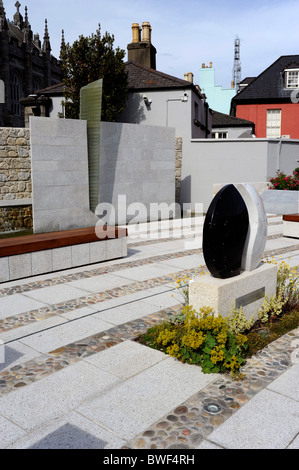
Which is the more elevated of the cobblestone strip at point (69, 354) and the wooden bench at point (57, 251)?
the wooden bench at point (57, 251)

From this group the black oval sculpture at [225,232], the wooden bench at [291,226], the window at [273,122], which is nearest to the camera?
the black oval sculpture at [225,232]

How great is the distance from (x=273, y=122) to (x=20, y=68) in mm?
24001

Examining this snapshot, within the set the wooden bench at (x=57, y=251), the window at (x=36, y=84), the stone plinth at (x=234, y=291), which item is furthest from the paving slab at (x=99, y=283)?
the window at (x=36, y=84)

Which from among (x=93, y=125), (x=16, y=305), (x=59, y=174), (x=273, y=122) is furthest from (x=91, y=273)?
(x=273, y=122)

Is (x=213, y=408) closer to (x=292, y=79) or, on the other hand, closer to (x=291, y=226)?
(x=291, y=226)

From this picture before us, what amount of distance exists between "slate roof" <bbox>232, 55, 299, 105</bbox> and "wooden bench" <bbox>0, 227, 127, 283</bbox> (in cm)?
2648

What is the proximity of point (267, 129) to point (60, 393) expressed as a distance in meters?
32.0

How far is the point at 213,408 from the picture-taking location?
376 cm

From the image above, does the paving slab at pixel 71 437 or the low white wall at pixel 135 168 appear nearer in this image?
the paving slab at pixel 71 437

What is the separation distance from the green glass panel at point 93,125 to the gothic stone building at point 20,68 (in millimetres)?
23136

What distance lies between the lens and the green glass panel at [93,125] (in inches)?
437

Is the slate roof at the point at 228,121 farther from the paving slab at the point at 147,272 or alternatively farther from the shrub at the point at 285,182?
the paving slab at the point at 147,272
